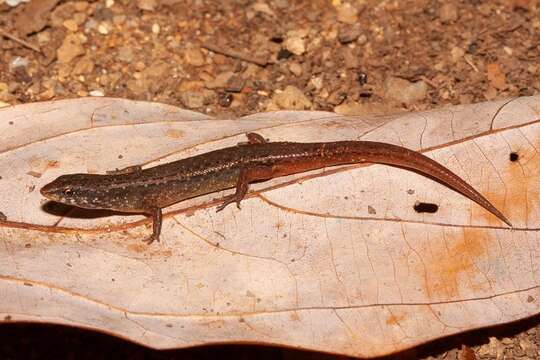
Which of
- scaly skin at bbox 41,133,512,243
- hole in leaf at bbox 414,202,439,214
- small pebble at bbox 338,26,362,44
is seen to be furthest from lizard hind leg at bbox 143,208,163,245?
small pebble at bbox 338,26,362,44

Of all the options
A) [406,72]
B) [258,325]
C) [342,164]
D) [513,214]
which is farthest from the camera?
[406,72]

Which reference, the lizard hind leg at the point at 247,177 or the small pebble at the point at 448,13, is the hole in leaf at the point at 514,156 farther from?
the small pebble at the point at 448,13

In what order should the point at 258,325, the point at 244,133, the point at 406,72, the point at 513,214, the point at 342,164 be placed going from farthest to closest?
the point at 406,72 < the point at 244,133 < the point at 342,164 < the point at 513,214 < the point at 258,325

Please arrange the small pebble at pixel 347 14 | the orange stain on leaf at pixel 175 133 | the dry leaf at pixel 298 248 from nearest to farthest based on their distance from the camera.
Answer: the dry leaf at pixel 298 248 < the orange stain on leaf at pixel 175 133 < the small pebble at pixel 347 14

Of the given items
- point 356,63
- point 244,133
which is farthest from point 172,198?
point 356,63

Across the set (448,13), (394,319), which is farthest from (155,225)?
(448,13)

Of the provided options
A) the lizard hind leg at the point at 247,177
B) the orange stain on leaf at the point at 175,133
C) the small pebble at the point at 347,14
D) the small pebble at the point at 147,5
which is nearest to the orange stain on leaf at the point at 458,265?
the lizard hind leg at the point at 247,177

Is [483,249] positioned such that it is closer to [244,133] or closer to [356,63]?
[244,133]
